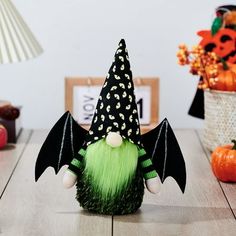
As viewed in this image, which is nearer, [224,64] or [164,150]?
[164,150]

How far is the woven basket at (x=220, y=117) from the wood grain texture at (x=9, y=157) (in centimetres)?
53

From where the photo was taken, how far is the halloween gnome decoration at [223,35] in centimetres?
202

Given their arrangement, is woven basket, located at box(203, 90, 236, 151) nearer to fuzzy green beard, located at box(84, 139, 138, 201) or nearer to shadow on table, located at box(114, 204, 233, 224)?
shadow on table, located at box(114, 204, 233, 224)

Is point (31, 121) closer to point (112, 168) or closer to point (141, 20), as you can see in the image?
point (141, 20)

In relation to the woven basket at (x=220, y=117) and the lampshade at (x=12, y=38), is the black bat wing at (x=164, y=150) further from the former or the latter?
the woven basket at (x=220, y=117)

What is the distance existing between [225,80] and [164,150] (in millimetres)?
549

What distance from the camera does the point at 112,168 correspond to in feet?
4.50

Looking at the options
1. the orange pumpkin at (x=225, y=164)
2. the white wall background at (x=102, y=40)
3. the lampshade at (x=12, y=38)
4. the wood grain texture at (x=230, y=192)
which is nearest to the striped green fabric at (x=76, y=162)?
the lampshade at (x=12, y=38)

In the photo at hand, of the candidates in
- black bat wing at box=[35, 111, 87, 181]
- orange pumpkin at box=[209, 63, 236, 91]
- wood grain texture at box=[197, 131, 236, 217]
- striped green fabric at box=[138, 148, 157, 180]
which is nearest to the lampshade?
black bat wing at box=[35, 111, 87, 181]

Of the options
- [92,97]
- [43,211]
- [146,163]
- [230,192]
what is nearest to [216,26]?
[92,97]

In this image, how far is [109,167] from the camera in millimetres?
1370

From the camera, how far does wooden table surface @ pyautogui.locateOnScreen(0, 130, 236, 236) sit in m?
1.33

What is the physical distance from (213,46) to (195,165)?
0.38 m

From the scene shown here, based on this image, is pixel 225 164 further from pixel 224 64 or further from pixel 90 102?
pixel 90 102
